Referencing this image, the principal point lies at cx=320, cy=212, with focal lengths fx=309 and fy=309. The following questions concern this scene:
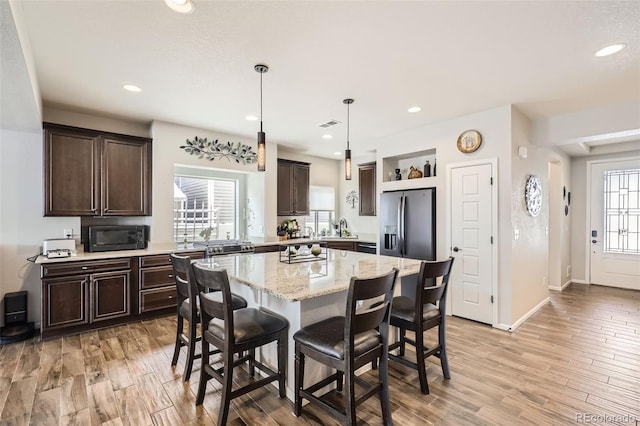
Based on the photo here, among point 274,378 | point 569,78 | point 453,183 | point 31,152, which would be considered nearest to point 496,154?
point 453,183

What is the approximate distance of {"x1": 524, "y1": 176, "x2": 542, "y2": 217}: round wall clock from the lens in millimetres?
4082

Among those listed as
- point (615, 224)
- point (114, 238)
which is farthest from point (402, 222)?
point (615, 224)

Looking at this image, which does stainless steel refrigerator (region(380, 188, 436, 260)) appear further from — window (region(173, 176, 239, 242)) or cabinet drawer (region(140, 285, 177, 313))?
cabinet drawer (region(140, 285, 177, 313))

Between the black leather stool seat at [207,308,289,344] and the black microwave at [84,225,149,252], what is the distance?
8.07 ft

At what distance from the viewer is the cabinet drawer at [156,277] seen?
394cm

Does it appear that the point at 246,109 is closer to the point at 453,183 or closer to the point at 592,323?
the point at 453,183

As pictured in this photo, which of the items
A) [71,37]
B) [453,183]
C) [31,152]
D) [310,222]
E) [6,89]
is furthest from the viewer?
[310,222]

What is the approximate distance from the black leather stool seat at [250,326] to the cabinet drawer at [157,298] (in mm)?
2171

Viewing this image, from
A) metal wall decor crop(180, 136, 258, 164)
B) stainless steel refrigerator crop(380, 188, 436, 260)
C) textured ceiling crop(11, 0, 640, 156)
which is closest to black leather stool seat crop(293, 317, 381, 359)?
textured ceiling crop(11, 0, 640, 156)

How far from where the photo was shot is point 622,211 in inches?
218

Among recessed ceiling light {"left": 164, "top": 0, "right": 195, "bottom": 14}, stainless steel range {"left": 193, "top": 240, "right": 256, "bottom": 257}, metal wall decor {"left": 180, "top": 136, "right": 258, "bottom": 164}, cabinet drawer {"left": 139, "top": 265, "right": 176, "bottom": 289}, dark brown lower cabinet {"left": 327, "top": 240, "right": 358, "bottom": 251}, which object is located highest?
recessed ceiling light {"left": 164, "top": 0, "right": 195, "bottom": 14}

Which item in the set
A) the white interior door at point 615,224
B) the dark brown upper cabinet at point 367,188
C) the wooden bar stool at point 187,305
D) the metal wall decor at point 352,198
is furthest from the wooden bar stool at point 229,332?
the white interior door at point 615,224

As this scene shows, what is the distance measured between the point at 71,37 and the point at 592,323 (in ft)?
20.3

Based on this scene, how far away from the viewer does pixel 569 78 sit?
2.98 meters
